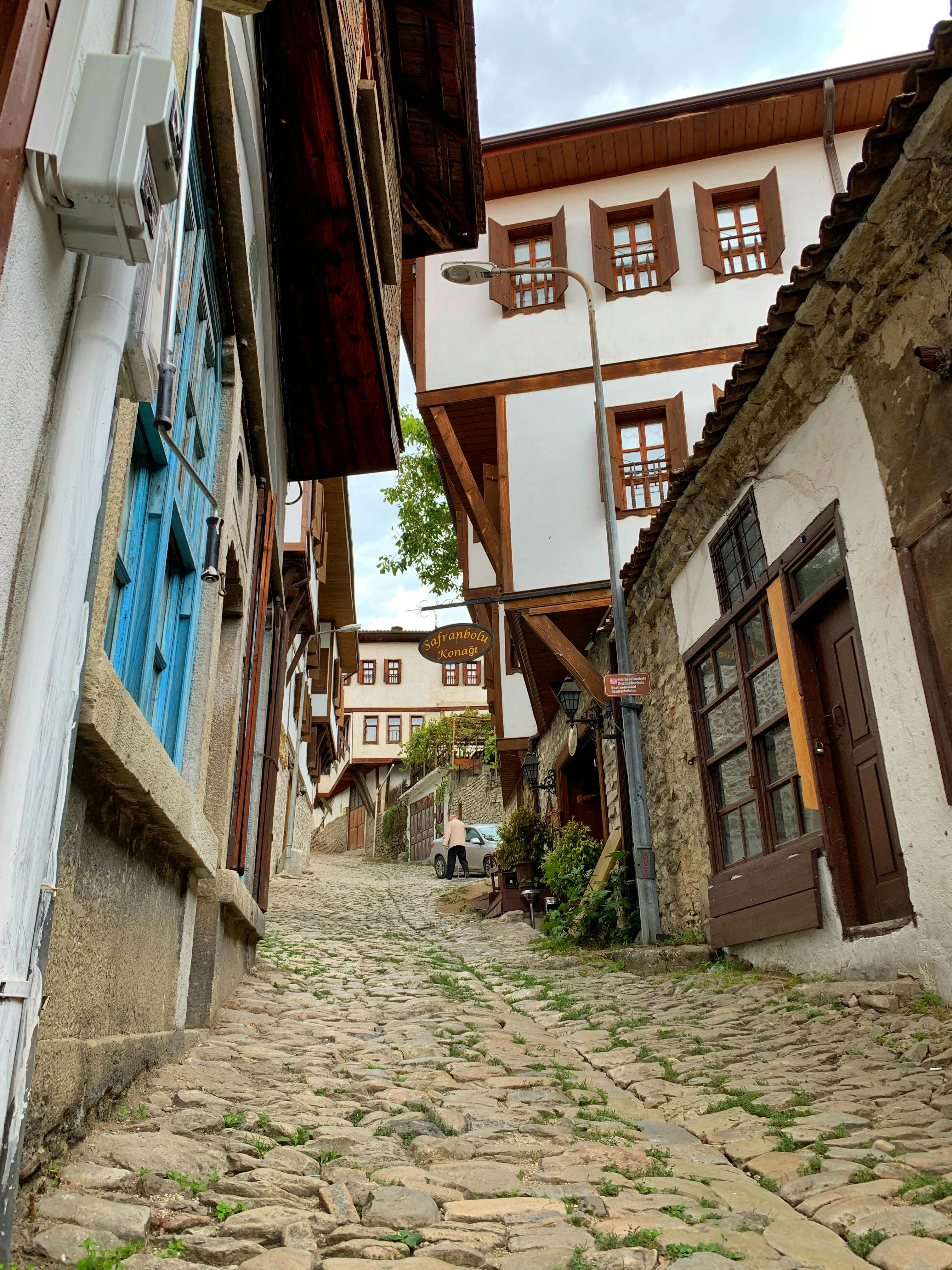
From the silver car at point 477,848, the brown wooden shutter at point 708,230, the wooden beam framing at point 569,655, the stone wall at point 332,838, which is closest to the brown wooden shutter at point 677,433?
the brown wooden shutter at point 708,230

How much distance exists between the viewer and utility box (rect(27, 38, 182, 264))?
1890 millimetres

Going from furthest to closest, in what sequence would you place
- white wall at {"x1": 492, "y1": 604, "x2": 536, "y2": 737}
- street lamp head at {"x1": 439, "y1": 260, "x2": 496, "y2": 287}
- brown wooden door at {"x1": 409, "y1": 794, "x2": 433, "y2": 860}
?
brown wooden door at {"x1": 409, "y1": 794, "x2": 433, "y2": 860}
white wall at {"x1": 492, "y1": 604, "x2": 536, "y2": 737}
street lamp head at {"x1": 439, "y1": 260, "x2": 496, "y2": 287}

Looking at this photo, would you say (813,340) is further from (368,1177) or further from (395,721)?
(395,721)

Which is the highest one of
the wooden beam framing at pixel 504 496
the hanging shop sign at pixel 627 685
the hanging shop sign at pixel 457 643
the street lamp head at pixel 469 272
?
the street lamp head at pixel 469 272

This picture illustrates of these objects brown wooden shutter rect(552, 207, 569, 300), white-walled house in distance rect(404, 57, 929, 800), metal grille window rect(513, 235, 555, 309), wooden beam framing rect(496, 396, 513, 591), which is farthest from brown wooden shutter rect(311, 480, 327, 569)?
brown wooden shutter rect(552, 207, 569, 300)

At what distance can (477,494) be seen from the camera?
36.0 ft

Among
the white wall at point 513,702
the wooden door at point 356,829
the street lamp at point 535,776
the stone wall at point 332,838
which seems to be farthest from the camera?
the stone wall at point 332,838

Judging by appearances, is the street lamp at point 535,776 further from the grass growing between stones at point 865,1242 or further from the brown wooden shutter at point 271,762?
the grass growing between stones at point 865,1242

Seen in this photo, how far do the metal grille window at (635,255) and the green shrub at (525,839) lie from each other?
272 inches

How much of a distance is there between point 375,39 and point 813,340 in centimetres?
443

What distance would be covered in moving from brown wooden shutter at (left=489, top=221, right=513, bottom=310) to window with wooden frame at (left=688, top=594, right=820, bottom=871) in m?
5.94

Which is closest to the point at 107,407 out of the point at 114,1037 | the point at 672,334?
the point at 114,1037

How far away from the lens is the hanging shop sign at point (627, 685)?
8.09 m

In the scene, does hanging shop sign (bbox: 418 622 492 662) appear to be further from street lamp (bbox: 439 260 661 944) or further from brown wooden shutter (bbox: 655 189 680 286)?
brown wooden shutter (bbox: 655 189 680 286)
